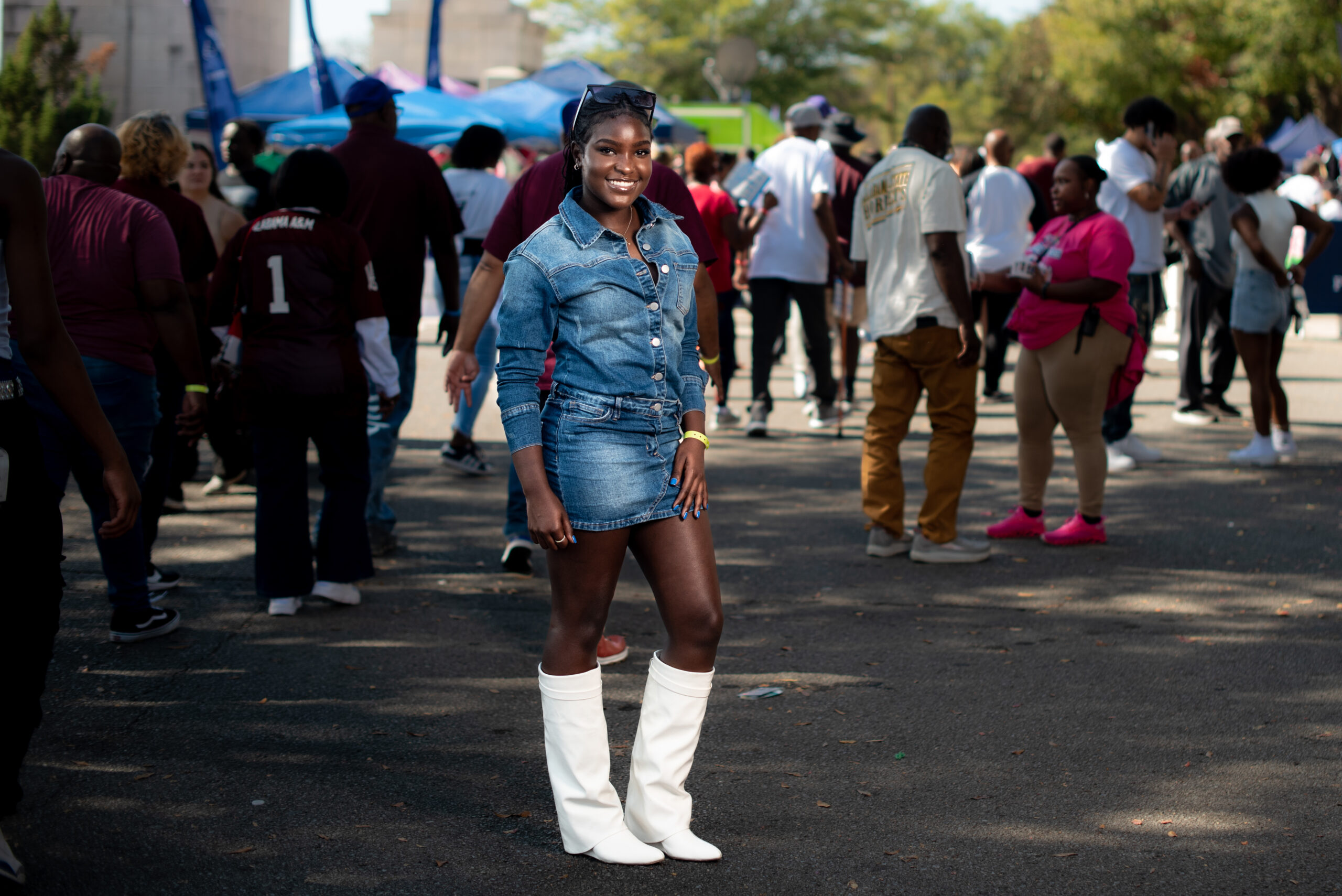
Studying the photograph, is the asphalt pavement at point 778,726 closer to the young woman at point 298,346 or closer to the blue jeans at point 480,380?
the young woman at point 298,346

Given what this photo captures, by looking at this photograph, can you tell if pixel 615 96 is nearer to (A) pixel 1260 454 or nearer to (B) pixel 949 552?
(B) pixel 949 552

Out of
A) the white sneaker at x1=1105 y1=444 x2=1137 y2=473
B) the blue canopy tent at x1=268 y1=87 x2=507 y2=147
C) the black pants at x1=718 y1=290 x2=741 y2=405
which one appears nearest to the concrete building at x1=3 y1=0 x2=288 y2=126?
the blue canopy tent at x1=268 y1=87 x2=507 y2=147

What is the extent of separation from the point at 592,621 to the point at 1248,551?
15.4ft

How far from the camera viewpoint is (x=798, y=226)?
10.1 metres

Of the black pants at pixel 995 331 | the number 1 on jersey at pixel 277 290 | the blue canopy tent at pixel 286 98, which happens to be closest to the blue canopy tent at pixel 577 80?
the blue canopy tent at pixel 286 98

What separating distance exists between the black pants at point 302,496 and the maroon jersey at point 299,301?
5.4 inches

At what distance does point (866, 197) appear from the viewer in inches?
268

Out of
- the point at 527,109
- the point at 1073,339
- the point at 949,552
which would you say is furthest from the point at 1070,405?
the point at 527,109

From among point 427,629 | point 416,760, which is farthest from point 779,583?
point 416,760

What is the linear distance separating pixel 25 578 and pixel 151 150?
2953 millimetres

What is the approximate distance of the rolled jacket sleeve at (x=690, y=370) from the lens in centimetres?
345

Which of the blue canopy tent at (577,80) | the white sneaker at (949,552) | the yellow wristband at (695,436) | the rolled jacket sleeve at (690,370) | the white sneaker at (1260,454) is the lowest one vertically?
the white sneaker at (949,552)

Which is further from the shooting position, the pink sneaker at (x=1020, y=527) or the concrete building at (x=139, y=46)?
the concrete building at (x=139, y=46)

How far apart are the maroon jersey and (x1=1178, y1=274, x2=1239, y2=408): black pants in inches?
283
